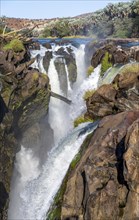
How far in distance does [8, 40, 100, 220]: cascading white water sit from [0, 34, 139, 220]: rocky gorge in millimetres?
1012

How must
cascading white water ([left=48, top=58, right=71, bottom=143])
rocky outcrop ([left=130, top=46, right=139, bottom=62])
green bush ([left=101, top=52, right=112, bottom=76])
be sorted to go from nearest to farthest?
cascading white water ([left=48, top=58, right=71, bottom=143]), rocky outcrop ([left=130, top=46, right=139, bottom=62]), green bush ([left=101, top=52, right=112, bottom=76])

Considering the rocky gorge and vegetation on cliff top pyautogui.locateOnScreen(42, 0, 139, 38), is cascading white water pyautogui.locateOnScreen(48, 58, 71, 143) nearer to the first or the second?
the rocky gorge

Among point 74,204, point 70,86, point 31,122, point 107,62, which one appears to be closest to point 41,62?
point 70,86

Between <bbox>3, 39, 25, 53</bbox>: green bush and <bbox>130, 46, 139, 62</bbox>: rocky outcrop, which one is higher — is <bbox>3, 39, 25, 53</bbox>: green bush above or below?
above

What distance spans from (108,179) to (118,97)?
12.7 meters

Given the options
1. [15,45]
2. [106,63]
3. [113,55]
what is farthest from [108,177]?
[106,63]

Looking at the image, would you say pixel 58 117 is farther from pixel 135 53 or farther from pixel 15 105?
pixel 15 105

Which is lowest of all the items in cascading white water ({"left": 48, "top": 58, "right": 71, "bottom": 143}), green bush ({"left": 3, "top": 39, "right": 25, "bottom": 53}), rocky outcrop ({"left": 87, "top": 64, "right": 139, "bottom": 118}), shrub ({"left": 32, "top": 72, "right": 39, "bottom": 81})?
cascading white water ({"left": 48, "top": 58, "right": 71, "bottom": 143})

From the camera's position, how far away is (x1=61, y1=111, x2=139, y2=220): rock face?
38.5ft

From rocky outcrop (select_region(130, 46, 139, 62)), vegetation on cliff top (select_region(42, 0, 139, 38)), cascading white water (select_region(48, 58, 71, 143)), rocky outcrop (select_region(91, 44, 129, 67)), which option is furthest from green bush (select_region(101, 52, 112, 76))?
vegetation on cliff top (select_region(42, 0, 139, 38))

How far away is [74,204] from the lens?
1416 centimetres

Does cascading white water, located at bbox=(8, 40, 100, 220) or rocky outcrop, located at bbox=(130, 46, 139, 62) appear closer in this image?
cascading white water, located at bbox=(8, 40, 100, 220)

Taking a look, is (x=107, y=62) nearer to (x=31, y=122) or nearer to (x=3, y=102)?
(x=31, y=122)

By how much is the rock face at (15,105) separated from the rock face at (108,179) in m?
8.07
